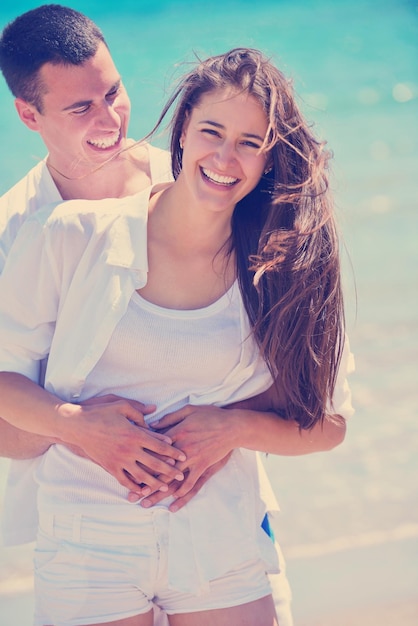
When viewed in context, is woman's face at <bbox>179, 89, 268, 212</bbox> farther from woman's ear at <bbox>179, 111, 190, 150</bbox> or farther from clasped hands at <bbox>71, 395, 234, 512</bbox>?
clasped hands at <bbox>71, 395, 234, 512</bbox>

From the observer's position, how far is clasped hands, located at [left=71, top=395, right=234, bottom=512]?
235 centimetres

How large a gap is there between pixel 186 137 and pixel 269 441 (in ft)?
2.73

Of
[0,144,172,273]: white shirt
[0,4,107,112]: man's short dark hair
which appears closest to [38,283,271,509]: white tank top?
[0,144,172,273]: white shirt

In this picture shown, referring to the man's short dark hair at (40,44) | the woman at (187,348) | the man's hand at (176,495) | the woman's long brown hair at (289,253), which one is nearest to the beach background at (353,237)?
the woman's long brown hair at (289,253)

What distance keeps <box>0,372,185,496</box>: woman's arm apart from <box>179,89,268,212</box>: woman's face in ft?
1.93

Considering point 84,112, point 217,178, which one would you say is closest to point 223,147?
point 217,178

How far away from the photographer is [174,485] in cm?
243

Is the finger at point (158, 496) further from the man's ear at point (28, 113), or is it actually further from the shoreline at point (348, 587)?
the man's ear at point (28, 113)

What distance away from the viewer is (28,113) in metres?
3.53

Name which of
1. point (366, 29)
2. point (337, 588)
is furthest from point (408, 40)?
point (337, 588)

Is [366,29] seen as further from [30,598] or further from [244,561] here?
[244,561]

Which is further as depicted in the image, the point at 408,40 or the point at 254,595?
the point at 408,40

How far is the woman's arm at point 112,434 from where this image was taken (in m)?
2.35

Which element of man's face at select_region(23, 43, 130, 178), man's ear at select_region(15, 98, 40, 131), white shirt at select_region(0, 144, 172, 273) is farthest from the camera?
man's ear at select_region(15, 98, 40, 131)
